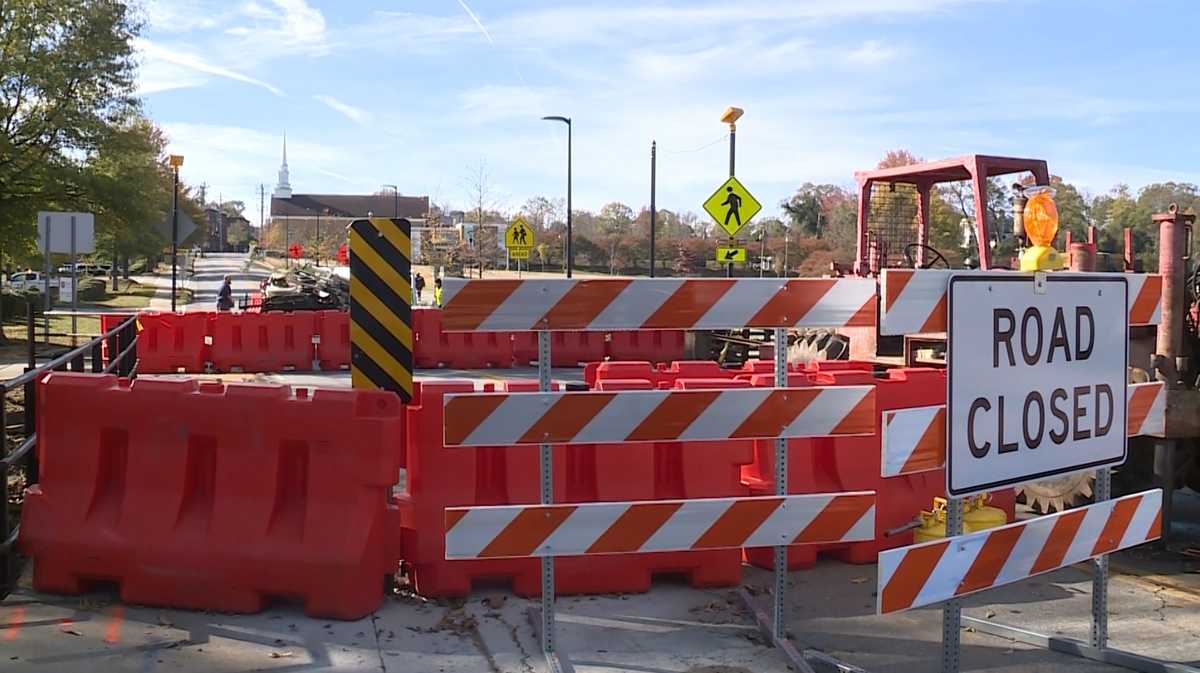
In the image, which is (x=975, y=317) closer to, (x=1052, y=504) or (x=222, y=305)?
(x=1052, y=504)

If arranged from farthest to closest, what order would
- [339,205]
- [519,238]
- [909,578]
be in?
[339,205], [519,238], [909,578]

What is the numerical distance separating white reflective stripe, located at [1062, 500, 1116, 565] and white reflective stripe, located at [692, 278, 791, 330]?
5.68ft

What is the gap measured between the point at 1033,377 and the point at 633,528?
6.01 ft

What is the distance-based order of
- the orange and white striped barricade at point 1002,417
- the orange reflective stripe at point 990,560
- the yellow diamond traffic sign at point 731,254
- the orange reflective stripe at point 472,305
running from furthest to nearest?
the yellow diamond traffic sign at point 731,254 → the orange reflective stripe at point 472,305 → the orange reflective stripe at point 990,560 → the orange and white striped barricade at point 1002,417

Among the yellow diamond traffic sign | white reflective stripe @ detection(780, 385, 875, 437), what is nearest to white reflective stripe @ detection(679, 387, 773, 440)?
white reflective stripe @ detection(780, 385, 875, 437)

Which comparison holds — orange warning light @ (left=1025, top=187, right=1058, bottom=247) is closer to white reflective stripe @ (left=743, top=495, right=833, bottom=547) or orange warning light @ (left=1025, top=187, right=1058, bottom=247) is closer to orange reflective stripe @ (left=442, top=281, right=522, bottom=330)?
white reflective stripe @ (left=743, top=495, right=833, bottom=547)

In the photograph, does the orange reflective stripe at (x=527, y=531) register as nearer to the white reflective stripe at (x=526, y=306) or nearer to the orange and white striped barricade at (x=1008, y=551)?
the white reflective stripe at (x=526, y=306)

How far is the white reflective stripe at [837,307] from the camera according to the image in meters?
4.89

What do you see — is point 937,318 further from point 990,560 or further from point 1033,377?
point 990,560

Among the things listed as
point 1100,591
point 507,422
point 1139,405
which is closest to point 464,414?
point 507,422

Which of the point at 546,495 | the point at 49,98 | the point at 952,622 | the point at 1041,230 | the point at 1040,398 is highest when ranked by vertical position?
the point at 49,98

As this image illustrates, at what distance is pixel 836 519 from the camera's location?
16.0 ft

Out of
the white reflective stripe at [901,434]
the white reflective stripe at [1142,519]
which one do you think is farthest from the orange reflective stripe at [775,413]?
the white reflective stripe at [1142,519]

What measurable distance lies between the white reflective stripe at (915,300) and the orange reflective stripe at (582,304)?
1182 millimetres
